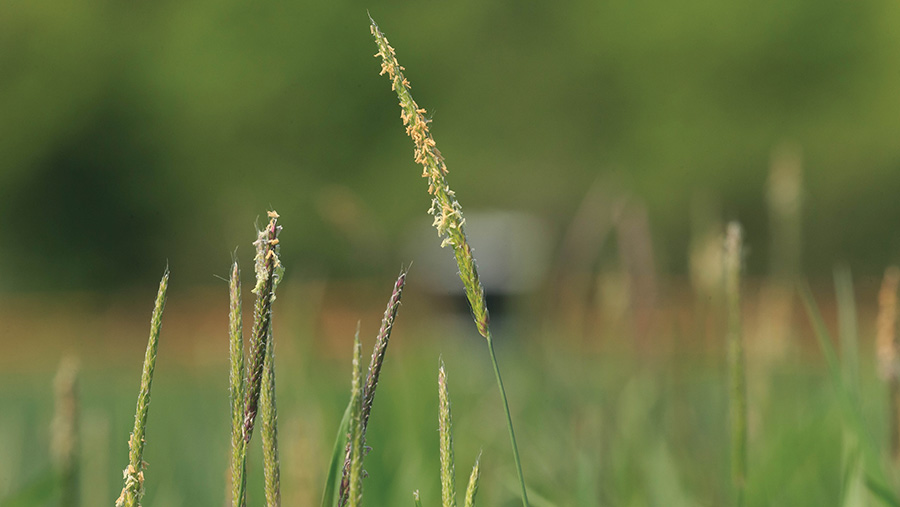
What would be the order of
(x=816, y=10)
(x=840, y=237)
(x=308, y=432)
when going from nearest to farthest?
(x=308, y=432)
(x=840, y=237)
(x=816, y=10)

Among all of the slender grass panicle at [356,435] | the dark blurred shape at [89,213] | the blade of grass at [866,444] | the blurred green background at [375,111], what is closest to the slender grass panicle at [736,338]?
the blade of grass at [866,444]

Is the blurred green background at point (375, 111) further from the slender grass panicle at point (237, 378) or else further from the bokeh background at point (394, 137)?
the slender grass panicle at point (237, 378)

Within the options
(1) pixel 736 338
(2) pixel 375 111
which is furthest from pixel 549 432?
(2) pixel 375 111

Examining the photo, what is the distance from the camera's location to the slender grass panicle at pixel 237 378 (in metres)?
0.39

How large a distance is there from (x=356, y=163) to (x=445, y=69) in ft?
4.75

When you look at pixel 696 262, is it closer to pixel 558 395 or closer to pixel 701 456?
pixel 701 456

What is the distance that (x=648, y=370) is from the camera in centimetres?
166

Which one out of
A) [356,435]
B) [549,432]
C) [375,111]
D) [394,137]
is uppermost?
[375,111]

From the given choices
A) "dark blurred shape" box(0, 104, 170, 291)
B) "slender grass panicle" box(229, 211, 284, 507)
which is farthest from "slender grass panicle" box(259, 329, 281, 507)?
"dark blurred shape" box(0, 104, 170, 291)

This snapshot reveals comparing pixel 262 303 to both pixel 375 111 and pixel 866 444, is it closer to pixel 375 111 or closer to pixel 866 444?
pixel 866 444

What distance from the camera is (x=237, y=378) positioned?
409mm

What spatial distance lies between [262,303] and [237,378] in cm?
4

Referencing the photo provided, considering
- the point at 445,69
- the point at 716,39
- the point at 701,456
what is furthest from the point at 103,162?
the point at 701,456

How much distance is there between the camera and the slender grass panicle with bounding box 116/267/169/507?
38 centimetres
